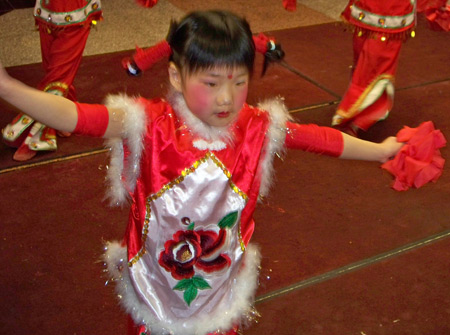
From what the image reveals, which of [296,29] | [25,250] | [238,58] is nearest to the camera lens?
[238,58]

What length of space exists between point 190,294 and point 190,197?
24 centimetres

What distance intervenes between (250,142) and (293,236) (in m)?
0.97

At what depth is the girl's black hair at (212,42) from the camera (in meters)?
1.28

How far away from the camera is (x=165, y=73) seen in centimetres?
362

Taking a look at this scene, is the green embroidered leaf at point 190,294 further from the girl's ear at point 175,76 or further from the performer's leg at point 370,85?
the performer's leg at point 370,85

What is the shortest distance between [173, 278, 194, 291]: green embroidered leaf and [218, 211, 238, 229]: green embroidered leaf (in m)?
0.15

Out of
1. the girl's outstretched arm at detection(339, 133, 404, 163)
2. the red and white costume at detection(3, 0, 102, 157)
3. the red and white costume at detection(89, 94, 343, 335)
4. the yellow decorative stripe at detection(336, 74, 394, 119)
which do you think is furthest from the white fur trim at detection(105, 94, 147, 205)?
the yellow decorative stripe at detection(336, 74, 394, 119)

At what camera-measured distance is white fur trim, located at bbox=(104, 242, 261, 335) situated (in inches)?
57.1

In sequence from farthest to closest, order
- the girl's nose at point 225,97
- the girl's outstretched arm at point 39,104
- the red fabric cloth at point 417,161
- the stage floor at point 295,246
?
the stage floor at point 295,246, the red fabric cloth at point 417,161, the girl's nose at point 225,97, the girl's outstretched arm at point 39,104

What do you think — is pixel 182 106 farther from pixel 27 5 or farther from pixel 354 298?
pixel 27 5

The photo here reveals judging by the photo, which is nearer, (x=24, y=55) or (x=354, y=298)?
(x=354, y=298)

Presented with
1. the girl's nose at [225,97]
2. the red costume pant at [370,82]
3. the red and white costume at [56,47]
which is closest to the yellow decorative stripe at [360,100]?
the red costume pant at [370,82]

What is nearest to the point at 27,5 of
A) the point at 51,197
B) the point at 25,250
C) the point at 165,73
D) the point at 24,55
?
the point at 24,55

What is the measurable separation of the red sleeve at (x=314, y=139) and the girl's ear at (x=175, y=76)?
272 millimetres
